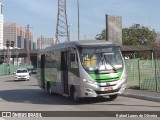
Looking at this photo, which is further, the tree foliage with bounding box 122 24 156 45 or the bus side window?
the tree foliage with bounding box 122 24 156 45

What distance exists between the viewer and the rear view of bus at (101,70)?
16594mm

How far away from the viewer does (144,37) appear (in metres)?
96.9

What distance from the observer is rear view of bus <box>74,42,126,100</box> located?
16594 mm

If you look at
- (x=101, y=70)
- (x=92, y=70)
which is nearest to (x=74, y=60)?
(x=92, y=70)

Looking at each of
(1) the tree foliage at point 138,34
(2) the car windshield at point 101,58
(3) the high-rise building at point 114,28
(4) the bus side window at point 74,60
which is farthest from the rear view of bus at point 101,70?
(1) the tree foliage at point 138,34

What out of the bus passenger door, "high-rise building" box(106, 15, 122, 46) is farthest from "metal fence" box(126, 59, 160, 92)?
the bus passenger door

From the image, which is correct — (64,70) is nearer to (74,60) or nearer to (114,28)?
(74,60)

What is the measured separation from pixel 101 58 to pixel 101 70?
2.18 feet

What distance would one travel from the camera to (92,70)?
16.8m

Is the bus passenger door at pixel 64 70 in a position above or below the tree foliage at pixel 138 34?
below

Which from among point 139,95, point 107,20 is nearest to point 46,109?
point 139,95

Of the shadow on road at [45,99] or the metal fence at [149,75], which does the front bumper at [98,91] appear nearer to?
the shadow on road at [45,99]

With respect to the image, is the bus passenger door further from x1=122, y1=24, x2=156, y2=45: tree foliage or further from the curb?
x1=122, y1=24, x2=156, y2=45: tree foliage

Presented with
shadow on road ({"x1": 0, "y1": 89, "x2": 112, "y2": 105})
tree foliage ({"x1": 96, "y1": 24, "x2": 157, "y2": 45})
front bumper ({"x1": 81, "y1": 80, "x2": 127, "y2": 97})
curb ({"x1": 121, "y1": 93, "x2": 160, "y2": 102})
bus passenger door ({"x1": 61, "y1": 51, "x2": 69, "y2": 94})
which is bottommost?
shadow on road ({"x1": 0, "y1": 89, "x2": 112, "y2": 105})
